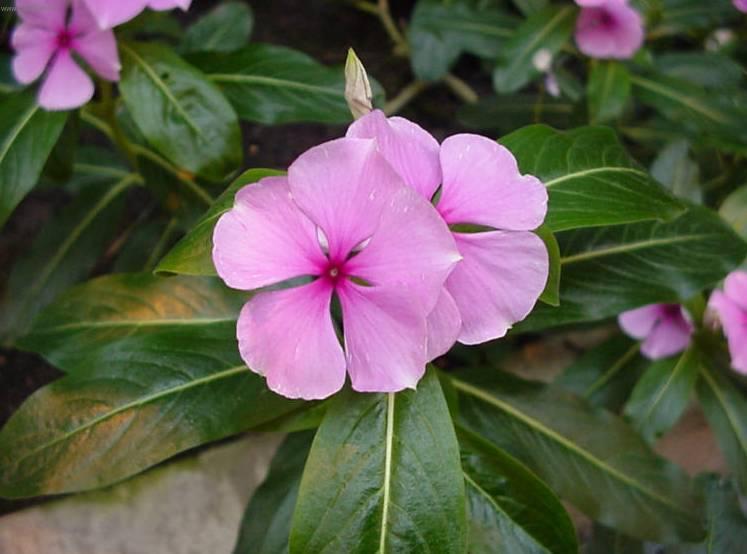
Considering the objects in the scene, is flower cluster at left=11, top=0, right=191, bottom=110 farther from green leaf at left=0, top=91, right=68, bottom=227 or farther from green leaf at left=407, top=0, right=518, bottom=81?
green leaf at left=407, top=0, right=518, bottom=81

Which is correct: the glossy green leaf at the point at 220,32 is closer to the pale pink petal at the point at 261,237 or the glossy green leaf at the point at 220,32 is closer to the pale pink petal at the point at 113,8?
the pale pink petal at the point at 113,8

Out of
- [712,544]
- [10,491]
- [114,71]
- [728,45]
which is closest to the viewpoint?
[10,491]

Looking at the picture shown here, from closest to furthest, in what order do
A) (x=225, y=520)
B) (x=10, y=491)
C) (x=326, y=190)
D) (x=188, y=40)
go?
(x=326, y=190), (x=10, y=491), (x=225, y=520), (x=188, y=40)

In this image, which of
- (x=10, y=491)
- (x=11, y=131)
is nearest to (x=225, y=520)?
(x=10, y=491)

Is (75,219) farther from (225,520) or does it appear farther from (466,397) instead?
(466,397)

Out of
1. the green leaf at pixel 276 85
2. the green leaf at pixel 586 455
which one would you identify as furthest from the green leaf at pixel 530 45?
the green leaf at pixel 586 455

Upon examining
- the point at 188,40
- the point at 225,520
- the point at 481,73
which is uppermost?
the point at 188,40

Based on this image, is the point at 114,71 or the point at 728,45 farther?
the point at 728,45

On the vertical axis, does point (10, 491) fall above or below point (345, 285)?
below
